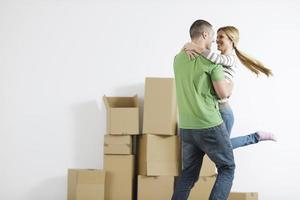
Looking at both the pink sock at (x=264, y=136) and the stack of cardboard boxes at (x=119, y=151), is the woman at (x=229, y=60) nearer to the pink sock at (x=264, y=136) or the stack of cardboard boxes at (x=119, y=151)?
the pink sock at (x=264, y=136)

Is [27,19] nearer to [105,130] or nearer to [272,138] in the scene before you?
[105,130]

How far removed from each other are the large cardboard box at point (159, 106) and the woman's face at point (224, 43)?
1.86ft

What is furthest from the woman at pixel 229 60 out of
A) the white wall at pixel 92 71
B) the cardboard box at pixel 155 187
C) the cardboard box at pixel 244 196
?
the cardboard box at pixel 155 187

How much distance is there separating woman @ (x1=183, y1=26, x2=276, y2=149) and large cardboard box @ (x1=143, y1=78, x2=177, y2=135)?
510mm

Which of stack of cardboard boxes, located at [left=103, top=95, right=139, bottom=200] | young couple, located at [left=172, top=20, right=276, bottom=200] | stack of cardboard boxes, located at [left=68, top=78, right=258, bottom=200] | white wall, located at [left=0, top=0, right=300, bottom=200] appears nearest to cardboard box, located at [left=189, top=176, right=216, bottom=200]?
stack of cardboard boxes, located at [left=68, top=78, right=258, bottom=200]

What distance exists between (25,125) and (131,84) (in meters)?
0.97

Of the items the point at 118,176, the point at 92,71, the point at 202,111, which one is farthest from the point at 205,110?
the point at 92,71

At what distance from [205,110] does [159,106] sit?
1.09 m

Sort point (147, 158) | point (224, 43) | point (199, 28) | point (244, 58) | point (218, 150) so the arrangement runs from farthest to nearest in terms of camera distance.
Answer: point (147, 158) → point (244, 58) → point (224, 43) → point (199, 28) → point (218, 150)

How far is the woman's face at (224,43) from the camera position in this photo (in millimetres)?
2889

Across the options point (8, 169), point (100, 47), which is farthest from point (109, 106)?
point (8, 169)

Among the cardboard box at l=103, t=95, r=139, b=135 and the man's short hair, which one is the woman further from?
the cardboard box at l=103, t=95, r=139, b=135

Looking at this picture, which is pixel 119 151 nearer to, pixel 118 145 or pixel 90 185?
pixel 118 145

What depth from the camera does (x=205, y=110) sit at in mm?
2277
